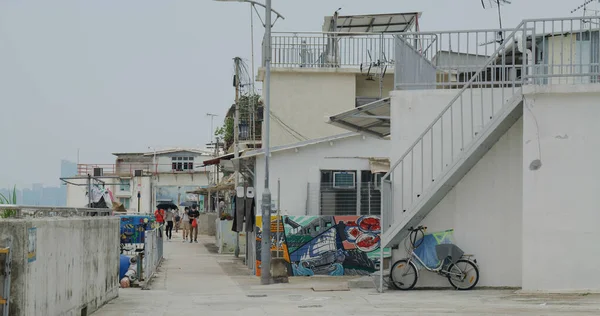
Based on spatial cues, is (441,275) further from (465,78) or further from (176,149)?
(176,149)

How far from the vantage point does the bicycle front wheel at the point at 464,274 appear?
59.9ft

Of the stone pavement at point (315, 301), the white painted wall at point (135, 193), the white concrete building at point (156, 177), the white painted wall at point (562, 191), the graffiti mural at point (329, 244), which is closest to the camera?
the stone pavement at point (315, 301)

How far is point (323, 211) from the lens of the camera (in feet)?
83.4

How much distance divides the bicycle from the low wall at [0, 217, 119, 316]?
5.92m

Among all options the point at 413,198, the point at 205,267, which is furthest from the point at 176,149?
the point at 413,198

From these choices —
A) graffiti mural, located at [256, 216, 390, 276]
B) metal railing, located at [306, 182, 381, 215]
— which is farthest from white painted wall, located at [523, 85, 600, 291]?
metal railing, located at [306, 182, 381, 215]

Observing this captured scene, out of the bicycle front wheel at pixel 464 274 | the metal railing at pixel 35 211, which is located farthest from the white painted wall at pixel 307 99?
the metal railing at pixel 35 211

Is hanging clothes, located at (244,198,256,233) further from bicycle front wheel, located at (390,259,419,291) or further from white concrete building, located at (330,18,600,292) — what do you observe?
bicycle front wheel, located at (390,259,419,291)

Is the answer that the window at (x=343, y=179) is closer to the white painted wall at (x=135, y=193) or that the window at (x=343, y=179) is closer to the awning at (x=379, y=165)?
the awning at (x=379, y=165)

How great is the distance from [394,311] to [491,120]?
457cm

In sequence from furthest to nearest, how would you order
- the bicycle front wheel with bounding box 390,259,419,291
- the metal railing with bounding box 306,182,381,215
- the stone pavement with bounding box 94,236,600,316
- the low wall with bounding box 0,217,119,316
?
the metal railing with bounding box 306,182,381,215 → the bicycle front wheel with bounding box 390,259,419,291 → the stone pavement with bounding box 94,236,600,316 → the low wall with bounding box 0,217,119,316

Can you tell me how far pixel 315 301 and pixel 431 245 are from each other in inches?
121

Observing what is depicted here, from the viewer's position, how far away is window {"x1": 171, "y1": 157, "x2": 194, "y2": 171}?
84262 millimetres

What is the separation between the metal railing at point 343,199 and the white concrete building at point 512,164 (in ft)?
17.3
